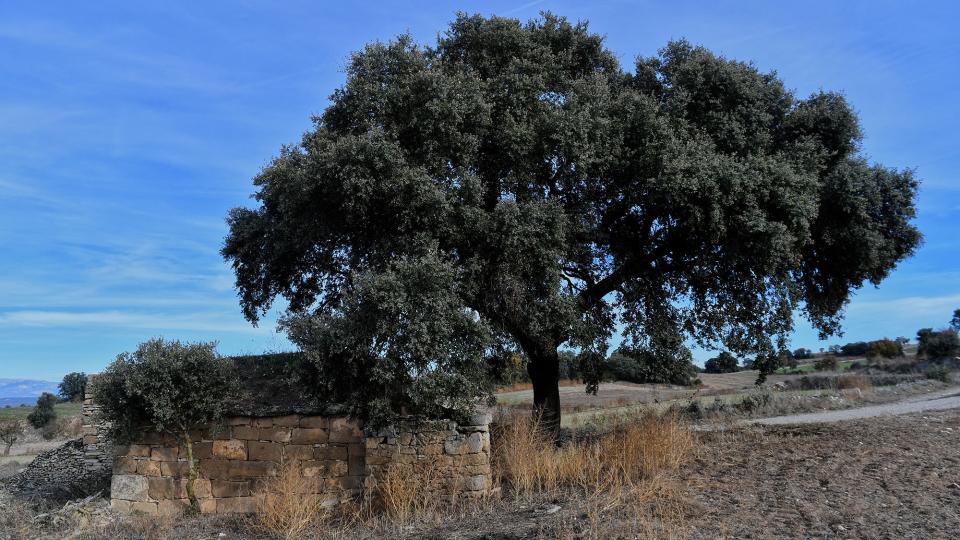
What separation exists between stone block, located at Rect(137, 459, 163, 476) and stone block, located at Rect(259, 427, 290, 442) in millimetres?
1997

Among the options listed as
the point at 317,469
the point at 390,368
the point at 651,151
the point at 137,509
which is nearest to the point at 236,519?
the point at 317,469

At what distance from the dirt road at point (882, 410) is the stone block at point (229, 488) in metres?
11.6

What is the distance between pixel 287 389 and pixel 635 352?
763 cm

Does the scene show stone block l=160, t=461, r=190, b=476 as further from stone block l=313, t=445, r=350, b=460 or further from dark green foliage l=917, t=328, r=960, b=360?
dark green foliage l=917, t=328, r=960, b=360

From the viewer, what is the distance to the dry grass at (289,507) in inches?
396

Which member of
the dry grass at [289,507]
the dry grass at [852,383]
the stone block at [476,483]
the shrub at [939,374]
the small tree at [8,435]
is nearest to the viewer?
the dry grass at [289,507]

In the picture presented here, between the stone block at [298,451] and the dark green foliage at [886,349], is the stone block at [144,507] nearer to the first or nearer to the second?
Answer: the stone block at [298,451]

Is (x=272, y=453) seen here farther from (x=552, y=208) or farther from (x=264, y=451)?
(x=552, y=208)

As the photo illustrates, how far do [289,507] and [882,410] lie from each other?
53.0 ft

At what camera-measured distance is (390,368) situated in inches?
435

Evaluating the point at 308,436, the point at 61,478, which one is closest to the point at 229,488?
the point at 308,436

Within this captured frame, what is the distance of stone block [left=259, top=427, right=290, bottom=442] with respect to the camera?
40.7ft

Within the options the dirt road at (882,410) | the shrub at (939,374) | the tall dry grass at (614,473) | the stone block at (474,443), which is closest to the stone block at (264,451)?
the stone block at (474,443)

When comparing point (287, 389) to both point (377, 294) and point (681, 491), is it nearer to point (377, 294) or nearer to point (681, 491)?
point (377, 294)
